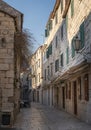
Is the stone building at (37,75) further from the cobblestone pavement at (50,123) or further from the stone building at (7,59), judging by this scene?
the stone building at (7,59)

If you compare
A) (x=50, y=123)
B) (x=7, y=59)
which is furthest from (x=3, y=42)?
(x=50, y=123)

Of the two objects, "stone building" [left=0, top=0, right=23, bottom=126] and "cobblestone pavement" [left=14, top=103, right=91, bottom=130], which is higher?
"stone building" [left=0, top=0, right=23, bottom=126]

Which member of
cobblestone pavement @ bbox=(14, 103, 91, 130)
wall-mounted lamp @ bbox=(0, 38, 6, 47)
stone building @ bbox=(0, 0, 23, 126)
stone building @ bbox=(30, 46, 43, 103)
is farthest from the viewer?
stone building @ bbox=(30, 46, 43, 103)

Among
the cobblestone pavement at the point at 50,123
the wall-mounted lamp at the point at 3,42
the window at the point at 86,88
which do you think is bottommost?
the cobblestone pavement at the point at 50,123

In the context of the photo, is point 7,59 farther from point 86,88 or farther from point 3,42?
point 86,88

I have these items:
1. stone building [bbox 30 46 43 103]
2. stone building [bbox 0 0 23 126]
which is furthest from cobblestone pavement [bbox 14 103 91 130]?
stone building [bbox 30 46 43 103]

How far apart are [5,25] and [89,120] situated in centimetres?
627

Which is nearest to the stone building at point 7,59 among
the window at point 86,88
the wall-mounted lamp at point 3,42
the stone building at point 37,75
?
the wall-mounted lamp at point 3,42

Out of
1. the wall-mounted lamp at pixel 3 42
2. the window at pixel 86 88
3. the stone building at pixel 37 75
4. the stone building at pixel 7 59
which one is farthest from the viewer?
the stone building at pixel 37 75

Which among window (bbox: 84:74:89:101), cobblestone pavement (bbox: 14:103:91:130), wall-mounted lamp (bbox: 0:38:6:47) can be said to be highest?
wall-mounted lamp (bbox: 0:38:6:47)

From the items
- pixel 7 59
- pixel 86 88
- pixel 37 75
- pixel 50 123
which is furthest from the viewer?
pixel 37 75

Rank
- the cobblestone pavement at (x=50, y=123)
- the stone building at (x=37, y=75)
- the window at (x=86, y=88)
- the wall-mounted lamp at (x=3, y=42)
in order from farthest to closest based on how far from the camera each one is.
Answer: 1. the stone building at (x=37, y=75)
2. the window at (x=86, y=88)
3. the wall-mounted lamp at (x=3, y=42)
4. the cobblestone pavement at (x=50, y=123)

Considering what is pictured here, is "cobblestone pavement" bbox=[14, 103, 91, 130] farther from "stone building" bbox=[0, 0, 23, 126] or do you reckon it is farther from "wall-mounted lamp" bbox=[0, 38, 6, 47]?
"wall-mounted lamp" bbox=[0, 38, 6, 47]

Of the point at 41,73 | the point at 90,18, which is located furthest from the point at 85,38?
the point at 41,73
